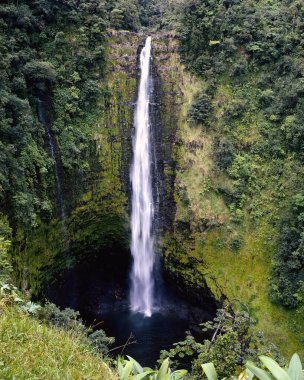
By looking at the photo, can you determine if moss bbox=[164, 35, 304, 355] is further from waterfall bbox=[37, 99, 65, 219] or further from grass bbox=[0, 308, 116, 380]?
grass bbox=[0, 308, 116, 380]

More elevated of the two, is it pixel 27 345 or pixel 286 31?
pixel 286 31

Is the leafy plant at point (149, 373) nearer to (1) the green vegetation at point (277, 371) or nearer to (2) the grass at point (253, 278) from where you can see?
(1) the green vegetation at point (277, 371)

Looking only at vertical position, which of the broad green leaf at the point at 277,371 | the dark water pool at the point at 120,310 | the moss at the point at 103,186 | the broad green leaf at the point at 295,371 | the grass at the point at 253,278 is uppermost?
the broad green leaf at the point at 277,371

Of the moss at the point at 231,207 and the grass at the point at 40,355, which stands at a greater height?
the grass at the point at 40,355

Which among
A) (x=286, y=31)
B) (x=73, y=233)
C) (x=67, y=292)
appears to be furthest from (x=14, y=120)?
(x=286, y=31)

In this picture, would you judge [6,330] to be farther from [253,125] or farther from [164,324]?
[253,125]

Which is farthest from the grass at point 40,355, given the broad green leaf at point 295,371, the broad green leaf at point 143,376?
the broad green leaf at point 295,371
